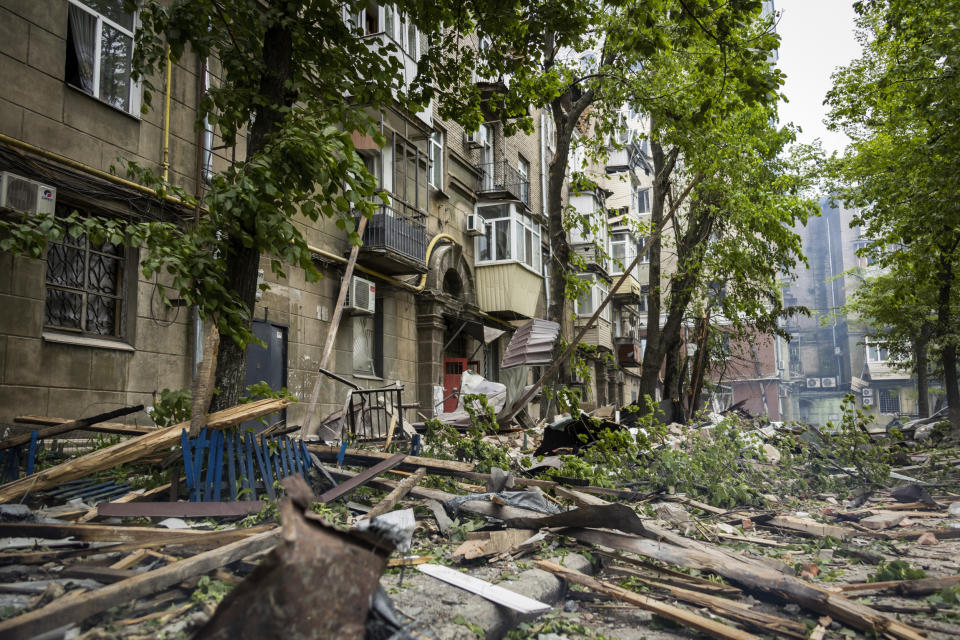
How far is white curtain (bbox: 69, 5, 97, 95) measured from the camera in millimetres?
8562

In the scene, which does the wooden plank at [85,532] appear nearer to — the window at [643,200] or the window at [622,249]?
the window at [622,249]

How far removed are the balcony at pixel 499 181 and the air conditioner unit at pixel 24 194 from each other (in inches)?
554

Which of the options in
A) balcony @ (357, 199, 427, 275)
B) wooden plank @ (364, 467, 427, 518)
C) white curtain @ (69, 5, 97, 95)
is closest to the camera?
wooden plank @ (364, 467, 427, 518)

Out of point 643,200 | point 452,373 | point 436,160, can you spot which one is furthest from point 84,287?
point 643,200

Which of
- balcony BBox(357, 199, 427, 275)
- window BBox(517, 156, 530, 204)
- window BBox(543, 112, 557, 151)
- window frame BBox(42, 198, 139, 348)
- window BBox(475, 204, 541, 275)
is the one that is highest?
window BBox(543, 112, 557, 151)

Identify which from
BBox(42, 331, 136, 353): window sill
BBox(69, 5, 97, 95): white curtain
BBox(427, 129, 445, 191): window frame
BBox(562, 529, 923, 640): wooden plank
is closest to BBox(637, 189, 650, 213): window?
BBox(427, 129, 445, 191): window frame

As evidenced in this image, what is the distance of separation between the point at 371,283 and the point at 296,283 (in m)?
1.89

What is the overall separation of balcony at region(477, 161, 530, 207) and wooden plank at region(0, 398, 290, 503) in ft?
52.5

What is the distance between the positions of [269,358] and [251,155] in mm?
7165

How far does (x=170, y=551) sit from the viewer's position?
12.1ft

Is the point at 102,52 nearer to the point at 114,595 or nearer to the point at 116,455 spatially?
the point at 116,455

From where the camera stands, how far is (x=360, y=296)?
13734 mm

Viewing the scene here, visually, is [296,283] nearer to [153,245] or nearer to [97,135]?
[97,135]

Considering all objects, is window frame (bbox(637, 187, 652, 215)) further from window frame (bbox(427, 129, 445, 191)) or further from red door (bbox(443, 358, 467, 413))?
window frame (bbox(427, 129, 445, 191))
